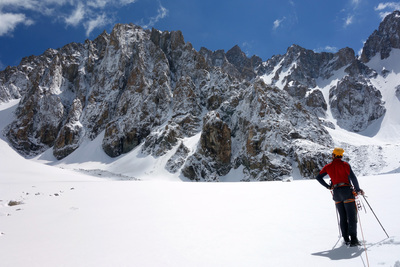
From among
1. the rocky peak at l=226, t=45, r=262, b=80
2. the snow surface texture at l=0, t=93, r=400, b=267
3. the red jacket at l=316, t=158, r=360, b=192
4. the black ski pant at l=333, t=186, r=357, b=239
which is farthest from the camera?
the rocky peak at l=226, t=45, r=262, b=80

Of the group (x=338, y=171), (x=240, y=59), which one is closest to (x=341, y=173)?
(x=338, y=171)

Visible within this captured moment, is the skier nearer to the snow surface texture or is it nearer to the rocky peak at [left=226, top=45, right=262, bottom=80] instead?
the snow surface texture

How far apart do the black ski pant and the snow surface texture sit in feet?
1.09

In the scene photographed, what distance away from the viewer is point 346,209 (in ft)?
16.1

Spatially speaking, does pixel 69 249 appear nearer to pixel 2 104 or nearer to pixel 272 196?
pixel 272 196

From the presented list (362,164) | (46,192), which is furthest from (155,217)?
(362,164)

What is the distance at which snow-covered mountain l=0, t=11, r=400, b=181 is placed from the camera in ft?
174

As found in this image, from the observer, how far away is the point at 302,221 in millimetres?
5961

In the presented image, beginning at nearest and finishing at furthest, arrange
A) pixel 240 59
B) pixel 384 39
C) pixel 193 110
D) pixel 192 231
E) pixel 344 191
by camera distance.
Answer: pixel 344 191, pixel 192 231, pixel 193 110, pixel 384 39, pixel 240 59

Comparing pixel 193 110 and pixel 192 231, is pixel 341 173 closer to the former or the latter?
pixel 192 231

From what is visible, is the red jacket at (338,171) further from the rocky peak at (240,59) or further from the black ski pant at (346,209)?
the rocky peak at (240,59)

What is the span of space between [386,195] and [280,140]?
142 ft

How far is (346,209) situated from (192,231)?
3456mm

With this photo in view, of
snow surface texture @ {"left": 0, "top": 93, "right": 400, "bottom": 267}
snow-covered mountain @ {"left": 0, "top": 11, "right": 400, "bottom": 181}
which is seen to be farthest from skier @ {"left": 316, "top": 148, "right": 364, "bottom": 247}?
snow-covered mountain @ {"left": 0, "top": 11, "right": 400, "bottom": 181}
